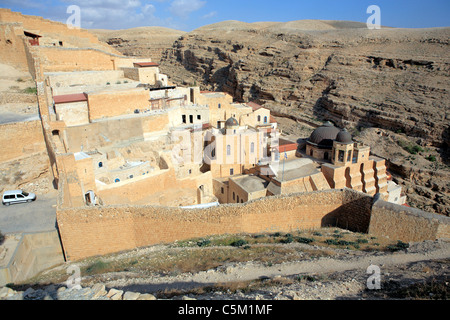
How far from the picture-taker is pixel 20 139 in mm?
14727

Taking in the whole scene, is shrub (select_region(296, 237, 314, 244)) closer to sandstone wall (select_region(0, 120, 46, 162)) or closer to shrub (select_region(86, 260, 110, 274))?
shrub (select_region(86, 260, 110, 274))

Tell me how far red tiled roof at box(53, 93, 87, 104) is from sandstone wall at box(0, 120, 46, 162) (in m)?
2.22

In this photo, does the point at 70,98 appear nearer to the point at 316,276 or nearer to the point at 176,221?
the point at 176,221

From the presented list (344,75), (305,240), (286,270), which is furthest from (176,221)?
(344,75)

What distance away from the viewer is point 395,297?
211 inches

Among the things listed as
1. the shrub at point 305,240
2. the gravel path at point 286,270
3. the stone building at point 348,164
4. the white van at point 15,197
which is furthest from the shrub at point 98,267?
the stone building at point 348,164

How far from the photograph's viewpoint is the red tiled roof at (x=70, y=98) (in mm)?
16984

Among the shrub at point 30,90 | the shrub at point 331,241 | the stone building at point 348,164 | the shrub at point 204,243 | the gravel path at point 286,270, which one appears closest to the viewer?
the gravel path at point 286,270

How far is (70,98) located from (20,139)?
3861 millimetres

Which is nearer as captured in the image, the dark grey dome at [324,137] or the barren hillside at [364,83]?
the dark grey dome at [324,137]

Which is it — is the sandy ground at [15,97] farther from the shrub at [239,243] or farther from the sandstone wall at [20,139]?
the shrub at [239,243]

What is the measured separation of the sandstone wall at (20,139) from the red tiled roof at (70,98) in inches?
87.6

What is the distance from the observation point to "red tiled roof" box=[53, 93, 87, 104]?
55.7 feet

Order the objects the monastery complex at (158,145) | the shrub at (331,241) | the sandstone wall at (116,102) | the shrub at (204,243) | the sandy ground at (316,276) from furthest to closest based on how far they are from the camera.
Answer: the sandstone wall at (116,102)
the monastery complex at (158,145)
the shrub at (204,243)
the shrub at (331,241)
the sandy ground at (316,276)
